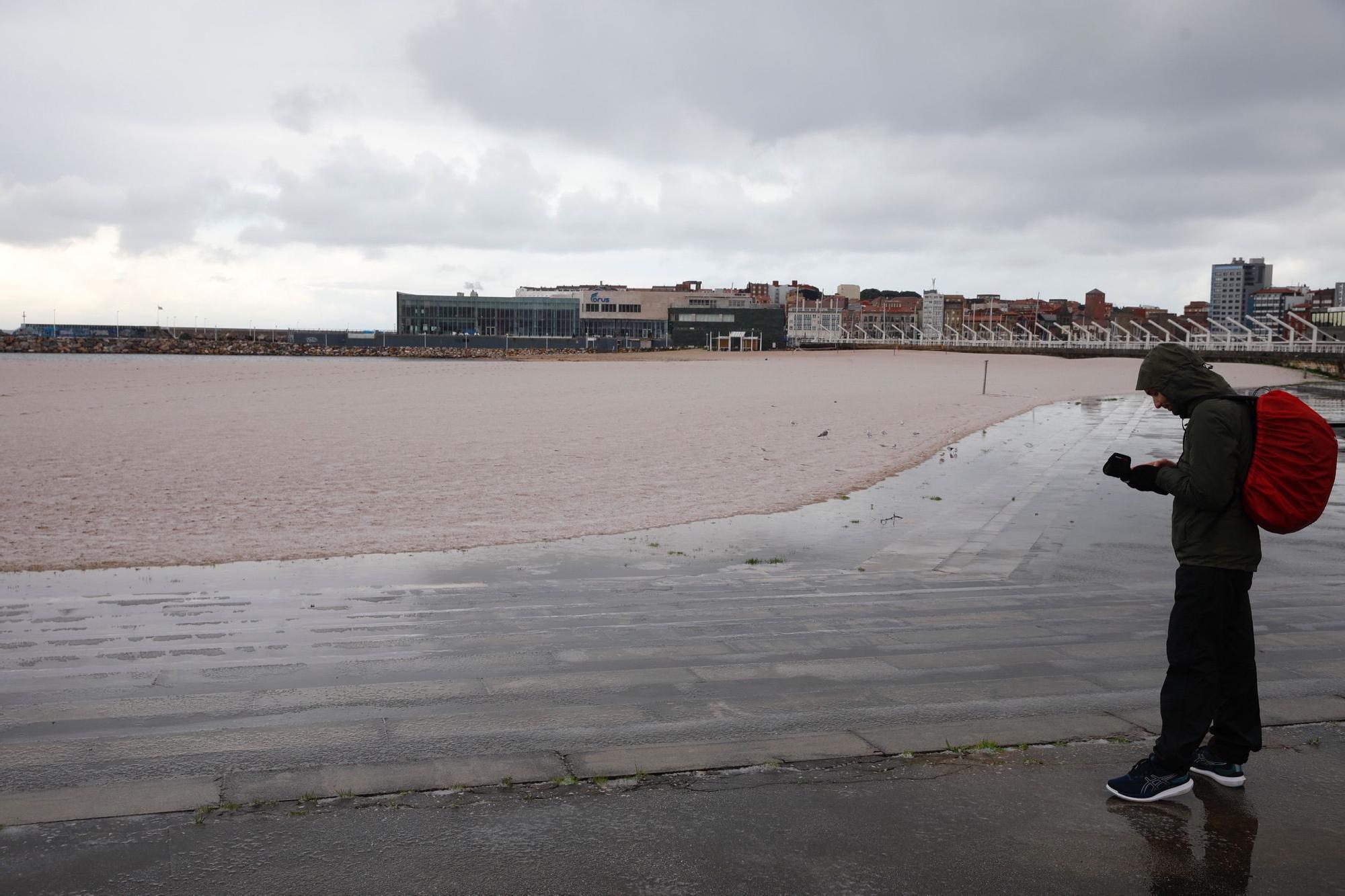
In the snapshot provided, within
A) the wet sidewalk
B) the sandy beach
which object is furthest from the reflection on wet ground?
the sandy beach

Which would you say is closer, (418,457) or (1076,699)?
(1076,699)

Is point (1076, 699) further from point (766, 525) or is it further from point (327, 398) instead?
point (327, 398)

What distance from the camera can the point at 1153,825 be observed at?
3.89 metres

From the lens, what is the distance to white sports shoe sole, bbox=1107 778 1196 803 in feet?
13.3

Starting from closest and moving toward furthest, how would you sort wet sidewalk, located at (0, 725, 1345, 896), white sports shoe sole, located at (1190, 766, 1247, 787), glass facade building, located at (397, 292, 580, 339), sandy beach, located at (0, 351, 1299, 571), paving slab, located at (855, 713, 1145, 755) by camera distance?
wet sidewalk, located at (0, 725, 1345, 896) < white sports shoe sole, located at (1190, 766, 1247, 787) < paving slab, located at (855, 713, 1145, 755) < sandy beach, located at (0, 351, 1299, 571) < glass facade building, located at (397, 292, 580, 339)

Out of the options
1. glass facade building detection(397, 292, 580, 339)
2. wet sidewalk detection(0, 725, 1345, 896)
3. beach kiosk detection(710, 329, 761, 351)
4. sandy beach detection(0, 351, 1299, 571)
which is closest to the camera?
wet sidewalk detection(0, 725, 1345, 896)

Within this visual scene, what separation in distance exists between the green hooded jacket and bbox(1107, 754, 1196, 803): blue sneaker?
81 centimetres

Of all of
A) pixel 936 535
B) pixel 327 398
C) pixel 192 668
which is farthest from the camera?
pixel 327 398

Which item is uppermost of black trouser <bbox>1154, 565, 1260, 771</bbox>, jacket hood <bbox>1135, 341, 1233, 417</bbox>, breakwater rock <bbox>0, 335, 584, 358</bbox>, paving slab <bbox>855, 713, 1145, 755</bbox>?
jacket hood <bbox>1135, 341, 1233, 417</bbox>

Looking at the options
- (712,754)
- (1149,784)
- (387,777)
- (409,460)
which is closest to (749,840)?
(712,754)

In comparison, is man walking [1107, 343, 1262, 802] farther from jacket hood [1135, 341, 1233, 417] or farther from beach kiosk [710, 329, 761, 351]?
beach kiosk [710, 329, 761, 351]

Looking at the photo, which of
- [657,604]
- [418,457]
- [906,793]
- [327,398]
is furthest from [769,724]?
[327,398]

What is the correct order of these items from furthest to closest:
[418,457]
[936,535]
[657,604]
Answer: [418,457] → [936,535] → [657,604]

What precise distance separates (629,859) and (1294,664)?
4281mm
